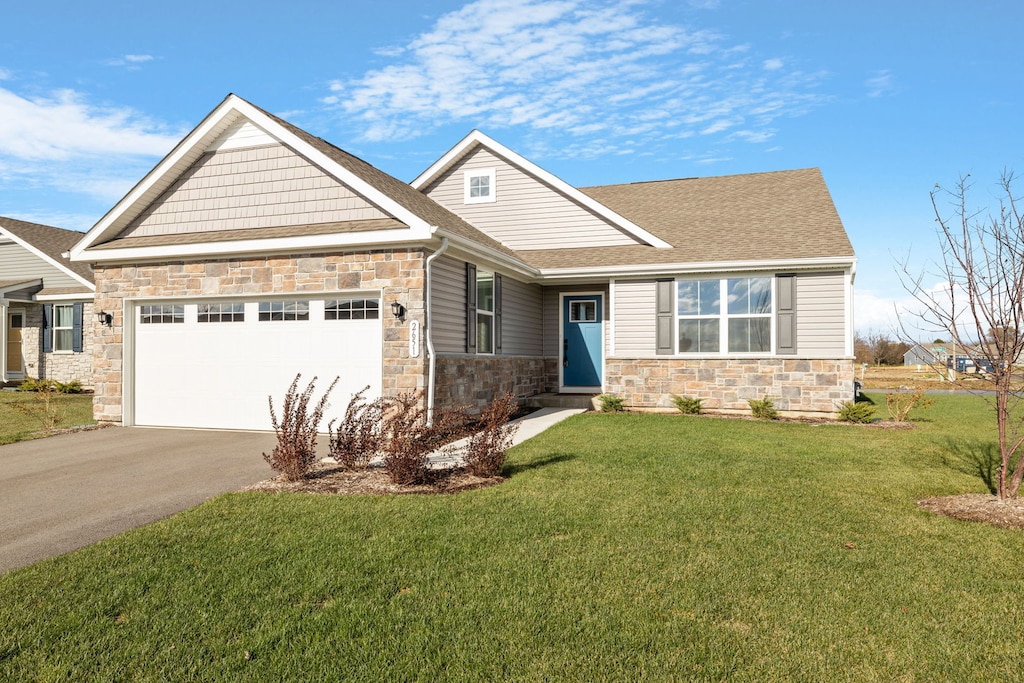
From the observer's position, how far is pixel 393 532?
525cm

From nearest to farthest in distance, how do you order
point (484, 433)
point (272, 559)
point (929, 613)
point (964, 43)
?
point (929, 613), point (272, 559), point (484, 433), point (964, 43)

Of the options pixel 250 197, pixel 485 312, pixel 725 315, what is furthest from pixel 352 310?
pixel 725 315

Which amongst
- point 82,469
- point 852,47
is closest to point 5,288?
point 82,469

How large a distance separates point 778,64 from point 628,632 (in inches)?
436

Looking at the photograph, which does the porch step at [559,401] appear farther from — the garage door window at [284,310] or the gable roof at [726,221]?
the garage door window at [284,310]

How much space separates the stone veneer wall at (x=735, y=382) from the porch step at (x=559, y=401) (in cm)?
69

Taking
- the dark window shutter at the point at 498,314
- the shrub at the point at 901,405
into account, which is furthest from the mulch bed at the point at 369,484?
the shrub at the point at 901,405

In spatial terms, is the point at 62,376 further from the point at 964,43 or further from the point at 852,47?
the point at 964,43

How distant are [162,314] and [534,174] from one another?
8796 millimetres

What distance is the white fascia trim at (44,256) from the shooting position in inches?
800

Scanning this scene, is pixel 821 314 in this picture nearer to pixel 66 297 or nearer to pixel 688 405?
pixel 688 405

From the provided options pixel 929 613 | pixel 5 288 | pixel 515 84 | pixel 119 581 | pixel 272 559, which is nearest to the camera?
pixel 929 613

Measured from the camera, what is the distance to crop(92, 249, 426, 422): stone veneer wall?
32.6 ft

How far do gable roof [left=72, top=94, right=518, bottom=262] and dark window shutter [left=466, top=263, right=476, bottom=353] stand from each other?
→ 65 cm
